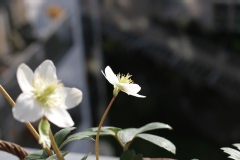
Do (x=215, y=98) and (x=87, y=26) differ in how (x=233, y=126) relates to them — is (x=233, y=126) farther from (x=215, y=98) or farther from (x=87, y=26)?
(x=87, y=26)

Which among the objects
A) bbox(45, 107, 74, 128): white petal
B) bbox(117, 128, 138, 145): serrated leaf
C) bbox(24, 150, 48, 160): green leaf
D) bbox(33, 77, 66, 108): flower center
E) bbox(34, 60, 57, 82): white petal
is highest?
bbox(34, 60, 57, 82): white petal

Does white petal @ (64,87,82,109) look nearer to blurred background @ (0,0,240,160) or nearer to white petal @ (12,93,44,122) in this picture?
white petal @ (12,93,44,122)

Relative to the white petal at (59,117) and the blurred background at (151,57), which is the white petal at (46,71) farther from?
the blurred background at (151,57)

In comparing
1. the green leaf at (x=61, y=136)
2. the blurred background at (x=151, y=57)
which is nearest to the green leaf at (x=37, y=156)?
the green leaf at (x=61, y=136)

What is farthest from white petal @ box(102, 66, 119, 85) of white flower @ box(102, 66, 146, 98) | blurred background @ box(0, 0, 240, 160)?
blurred background @ box(0, 0, 240, 160)

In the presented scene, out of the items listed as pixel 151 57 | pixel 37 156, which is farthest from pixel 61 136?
pixel 151 57

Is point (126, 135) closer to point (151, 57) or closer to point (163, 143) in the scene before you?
point (163, 143)

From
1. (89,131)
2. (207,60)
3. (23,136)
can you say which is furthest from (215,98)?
(89,131)
